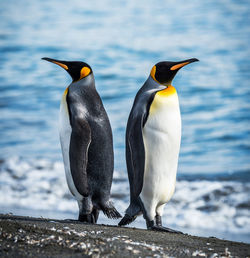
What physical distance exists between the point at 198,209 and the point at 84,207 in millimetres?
2460

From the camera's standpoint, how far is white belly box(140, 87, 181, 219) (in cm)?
423

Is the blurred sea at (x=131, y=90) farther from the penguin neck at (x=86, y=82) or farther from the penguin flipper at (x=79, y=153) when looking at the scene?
the penguin neck at (x=86, y=82)

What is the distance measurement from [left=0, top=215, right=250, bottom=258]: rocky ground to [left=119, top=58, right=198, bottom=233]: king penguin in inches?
14.6

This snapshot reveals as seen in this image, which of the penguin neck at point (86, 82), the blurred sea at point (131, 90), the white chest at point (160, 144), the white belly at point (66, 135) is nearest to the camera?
the white chest at point (160, 144)

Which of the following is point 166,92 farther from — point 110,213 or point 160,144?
point 110,213

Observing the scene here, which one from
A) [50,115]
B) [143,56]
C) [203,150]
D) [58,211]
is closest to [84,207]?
[58,211]

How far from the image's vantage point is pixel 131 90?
1501cm

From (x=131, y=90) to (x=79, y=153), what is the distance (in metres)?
10.8

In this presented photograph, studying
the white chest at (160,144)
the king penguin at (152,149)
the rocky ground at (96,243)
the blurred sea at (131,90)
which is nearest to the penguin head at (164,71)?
the king penguin at (152,149)

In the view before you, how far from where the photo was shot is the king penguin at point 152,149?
417 centimetres

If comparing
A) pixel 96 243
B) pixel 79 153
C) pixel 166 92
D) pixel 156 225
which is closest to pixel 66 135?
pixel 79 153

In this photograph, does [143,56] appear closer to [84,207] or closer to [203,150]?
[203,150]

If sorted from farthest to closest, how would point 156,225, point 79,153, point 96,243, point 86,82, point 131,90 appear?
1. point 131,90
2. point 86,82
3. point 79,153
4. point 156,225
5. point 96,243

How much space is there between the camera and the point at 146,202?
13.9 feet
